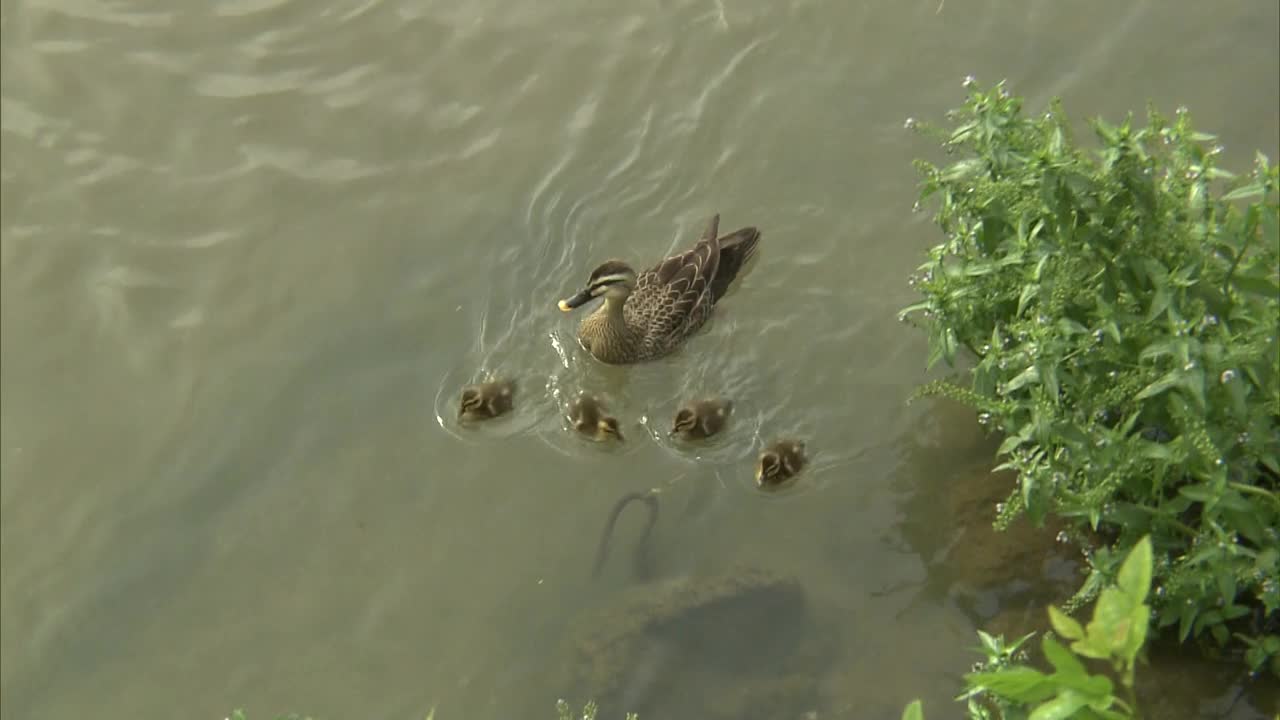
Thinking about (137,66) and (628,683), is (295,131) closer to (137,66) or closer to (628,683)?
(137,66)

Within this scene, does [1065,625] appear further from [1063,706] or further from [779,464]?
[779,464]

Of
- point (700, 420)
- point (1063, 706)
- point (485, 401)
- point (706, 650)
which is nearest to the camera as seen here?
point (1063, 706)

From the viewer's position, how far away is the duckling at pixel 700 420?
20.3 ft

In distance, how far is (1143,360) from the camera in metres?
4.39

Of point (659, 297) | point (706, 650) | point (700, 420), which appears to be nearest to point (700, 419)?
point (700, 420)

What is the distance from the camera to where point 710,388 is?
6590mm

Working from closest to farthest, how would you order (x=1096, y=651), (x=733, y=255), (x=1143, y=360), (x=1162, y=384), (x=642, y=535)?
(x=1096, y=651), (x=1162, y=384), (x=1143, y=360), (x=642, y=535), (x=733, y=255)

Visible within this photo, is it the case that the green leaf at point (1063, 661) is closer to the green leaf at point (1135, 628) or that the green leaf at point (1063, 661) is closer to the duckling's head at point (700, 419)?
the green leaf at point (1135, 628)

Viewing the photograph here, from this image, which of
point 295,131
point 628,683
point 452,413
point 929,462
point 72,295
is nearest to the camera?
point 628,683

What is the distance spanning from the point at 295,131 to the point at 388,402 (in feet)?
6.94

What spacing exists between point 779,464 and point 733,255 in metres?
1.41

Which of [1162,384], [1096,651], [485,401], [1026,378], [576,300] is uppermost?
[1096,651]

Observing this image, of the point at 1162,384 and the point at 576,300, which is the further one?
the point at 576,300

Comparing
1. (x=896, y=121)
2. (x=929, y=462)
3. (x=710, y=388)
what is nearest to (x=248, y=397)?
(x=710, y=388)
